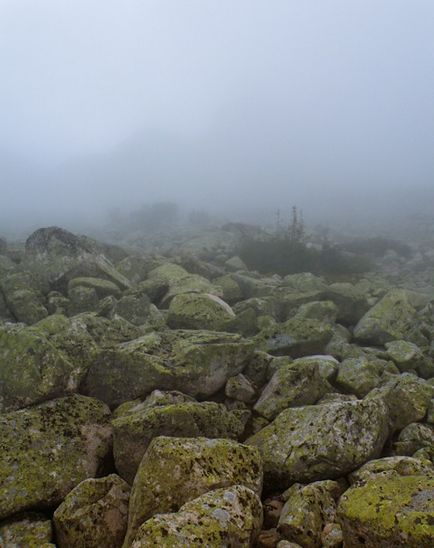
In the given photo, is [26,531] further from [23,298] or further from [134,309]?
[23,298]

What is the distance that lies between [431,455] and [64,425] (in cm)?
631

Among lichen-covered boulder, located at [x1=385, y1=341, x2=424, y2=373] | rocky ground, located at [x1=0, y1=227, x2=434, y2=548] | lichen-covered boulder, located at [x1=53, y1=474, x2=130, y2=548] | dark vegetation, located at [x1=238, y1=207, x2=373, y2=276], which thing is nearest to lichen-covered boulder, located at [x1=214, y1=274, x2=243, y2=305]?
rocky ground, located at [x1=0, y1=227, x2=434, y2=548]

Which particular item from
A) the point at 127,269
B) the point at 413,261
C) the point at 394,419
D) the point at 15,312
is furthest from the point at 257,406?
the point at 413,261

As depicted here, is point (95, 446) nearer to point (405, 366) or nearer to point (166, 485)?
point (166, 485)

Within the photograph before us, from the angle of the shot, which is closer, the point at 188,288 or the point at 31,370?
the point at 31,370

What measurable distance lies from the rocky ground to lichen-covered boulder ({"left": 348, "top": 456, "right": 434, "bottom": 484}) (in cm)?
3

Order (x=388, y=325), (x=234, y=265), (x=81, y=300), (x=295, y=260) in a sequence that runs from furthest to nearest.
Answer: (x=295, y=260) < (x=234, y=265) < (x=81, y=300) < (x=388, y=325)

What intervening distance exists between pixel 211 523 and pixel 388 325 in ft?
34.5

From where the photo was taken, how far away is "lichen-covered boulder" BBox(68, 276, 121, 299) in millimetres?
14703

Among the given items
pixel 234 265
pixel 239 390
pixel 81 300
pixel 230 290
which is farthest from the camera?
pixel 234 265

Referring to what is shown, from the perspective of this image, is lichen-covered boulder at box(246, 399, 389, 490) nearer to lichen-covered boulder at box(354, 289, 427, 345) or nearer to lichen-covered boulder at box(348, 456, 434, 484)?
lichen-covered boulder at box(348, 456, 434, 484)

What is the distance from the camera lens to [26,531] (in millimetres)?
5766

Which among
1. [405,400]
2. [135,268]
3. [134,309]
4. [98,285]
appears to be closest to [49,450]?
[405,400]

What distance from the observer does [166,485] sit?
5500mm
